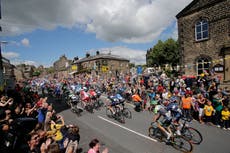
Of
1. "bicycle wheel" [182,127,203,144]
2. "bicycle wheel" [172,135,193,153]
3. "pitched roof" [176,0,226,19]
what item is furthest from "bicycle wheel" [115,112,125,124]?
"pitched roof" [176,0,226,19]

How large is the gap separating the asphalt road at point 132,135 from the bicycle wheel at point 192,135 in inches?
10.1

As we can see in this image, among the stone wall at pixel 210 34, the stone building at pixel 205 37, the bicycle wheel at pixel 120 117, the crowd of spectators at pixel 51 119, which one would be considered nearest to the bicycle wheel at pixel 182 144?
the crowd of spectators at pixel 51 119

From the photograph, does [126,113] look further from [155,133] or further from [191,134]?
[191,134]

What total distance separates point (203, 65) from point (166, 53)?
84.6 feet

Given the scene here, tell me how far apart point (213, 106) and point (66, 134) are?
27.1 feet

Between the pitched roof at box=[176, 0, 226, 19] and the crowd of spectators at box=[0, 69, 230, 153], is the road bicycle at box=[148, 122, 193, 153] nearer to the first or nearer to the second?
the crowd of spectators at box=[0, 69, 230, 153]

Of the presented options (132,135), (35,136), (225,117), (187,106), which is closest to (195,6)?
(187,106)

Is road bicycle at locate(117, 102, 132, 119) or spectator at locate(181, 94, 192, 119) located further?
road bicycle at locate(117, 102, 132, 119)

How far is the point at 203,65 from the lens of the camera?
54.8ft

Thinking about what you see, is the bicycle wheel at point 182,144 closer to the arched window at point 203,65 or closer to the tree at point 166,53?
the arched window at point 203,65

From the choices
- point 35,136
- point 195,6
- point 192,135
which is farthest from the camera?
point 195,6

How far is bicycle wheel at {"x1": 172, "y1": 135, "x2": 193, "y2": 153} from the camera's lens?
645cm

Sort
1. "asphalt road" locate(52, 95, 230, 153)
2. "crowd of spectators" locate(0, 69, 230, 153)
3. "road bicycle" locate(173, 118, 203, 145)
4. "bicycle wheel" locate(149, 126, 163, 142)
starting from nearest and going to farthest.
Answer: "crowd of spectators" locate(0, 69, 230, 153), "asphalt road" locate(52, 95, 230, 153), "road bicycle" locate(173, 118, 203, 145), "bicycle wheel" locate(149, 126, 163, 142)

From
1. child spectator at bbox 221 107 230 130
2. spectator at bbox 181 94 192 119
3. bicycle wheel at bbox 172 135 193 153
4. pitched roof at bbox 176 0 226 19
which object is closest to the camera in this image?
bicycle wheel at bbox 172 135 193 153
